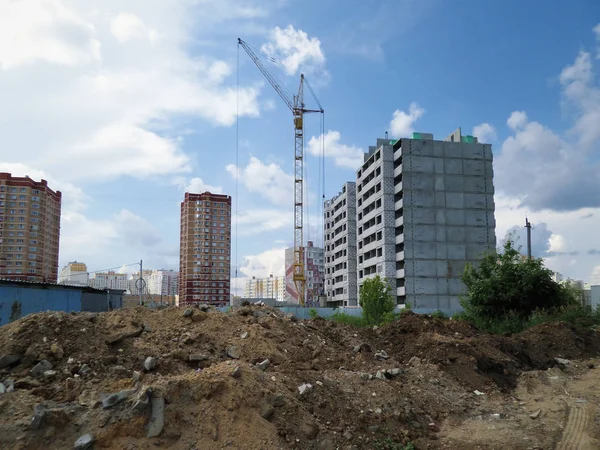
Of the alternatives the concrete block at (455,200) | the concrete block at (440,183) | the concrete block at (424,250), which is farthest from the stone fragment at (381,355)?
the concrete block at (455,200)

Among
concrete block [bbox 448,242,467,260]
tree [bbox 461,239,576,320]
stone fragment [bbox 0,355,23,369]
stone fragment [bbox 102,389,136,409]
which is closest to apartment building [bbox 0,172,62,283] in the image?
concrete block [bbox 448,242,467,260]

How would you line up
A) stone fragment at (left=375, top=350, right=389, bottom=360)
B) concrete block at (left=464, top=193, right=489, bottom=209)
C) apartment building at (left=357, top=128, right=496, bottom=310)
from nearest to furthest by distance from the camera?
stone fragment at (left=375, top=350, right=389, bottom=360) → apartment building at (left=357, top=128, right=496, bottom=310) → concrete block at (left=464, top=193, right=489, bottom=209)

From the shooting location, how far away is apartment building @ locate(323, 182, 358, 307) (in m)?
83.3

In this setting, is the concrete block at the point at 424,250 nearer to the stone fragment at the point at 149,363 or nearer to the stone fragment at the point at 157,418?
the stone fragment at the point at 149,363

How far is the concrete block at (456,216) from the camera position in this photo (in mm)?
62750

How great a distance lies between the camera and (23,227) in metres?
74.4

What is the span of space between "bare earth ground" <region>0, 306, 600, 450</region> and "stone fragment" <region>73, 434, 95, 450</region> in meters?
0.07

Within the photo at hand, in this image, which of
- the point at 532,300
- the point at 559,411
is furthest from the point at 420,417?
the point at 532,300

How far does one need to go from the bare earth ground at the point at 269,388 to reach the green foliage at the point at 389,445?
0.08ft

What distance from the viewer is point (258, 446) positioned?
6648 millimetres

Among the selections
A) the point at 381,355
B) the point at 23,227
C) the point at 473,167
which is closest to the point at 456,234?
the point at 473,167

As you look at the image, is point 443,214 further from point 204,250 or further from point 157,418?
point 157,418

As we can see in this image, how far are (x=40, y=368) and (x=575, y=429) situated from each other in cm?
1022

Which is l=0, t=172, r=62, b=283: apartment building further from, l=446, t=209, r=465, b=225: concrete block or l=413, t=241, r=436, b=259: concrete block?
l=446, t=209, r=465, b=225: concrete block
